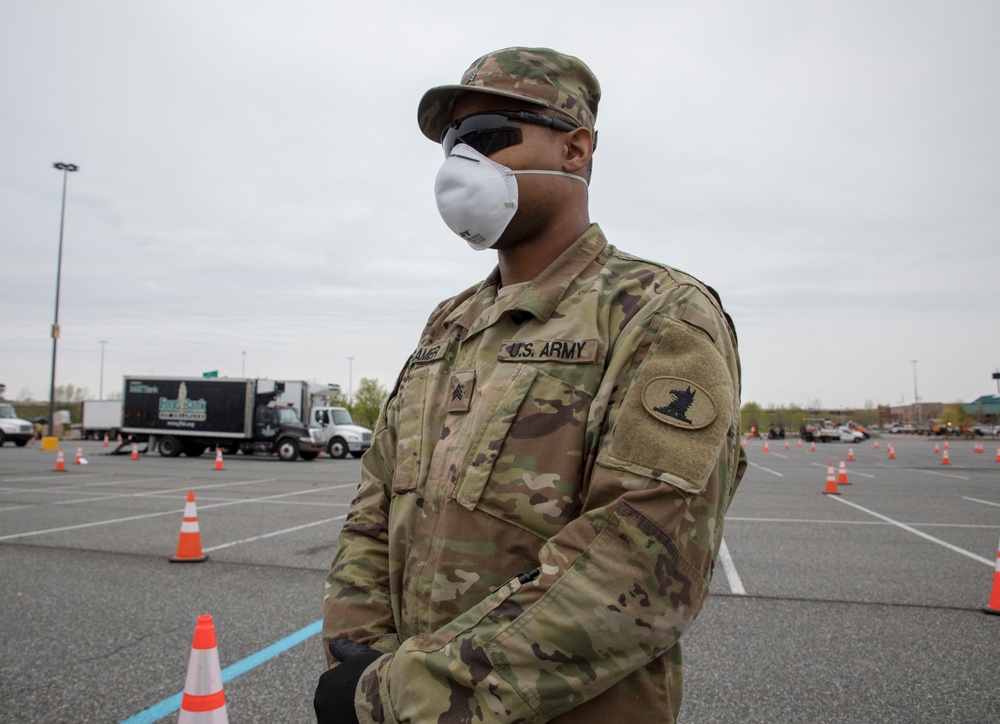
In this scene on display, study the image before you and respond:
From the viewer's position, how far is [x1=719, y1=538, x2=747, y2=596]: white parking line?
5.61 meters

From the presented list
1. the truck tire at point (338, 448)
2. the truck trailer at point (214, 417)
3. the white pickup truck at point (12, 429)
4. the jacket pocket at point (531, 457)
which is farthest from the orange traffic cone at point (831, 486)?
the white pickup truck at point (12, 429)

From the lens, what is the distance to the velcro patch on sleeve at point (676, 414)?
118cm

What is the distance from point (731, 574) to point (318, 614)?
368 cm

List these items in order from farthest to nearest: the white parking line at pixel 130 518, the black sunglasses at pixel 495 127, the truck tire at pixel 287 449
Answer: the truck tire at pixel 287 449, the white parking line at pixel 130 518, the black sunglasses at pixel 495 127

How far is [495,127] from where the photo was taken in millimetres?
1699

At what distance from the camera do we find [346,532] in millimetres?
1811

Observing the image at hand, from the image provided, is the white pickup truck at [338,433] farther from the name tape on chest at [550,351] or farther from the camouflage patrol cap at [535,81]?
the name tape on chest at [550,351]

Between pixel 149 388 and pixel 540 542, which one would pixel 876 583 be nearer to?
pixel 540 542

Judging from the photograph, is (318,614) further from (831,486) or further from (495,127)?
(831,486)

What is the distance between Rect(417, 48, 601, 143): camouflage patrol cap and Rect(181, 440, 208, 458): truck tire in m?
28.3

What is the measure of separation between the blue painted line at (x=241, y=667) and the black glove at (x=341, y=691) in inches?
79.8

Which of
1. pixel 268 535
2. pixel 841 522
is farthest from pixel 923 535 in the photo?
pixel 268 535

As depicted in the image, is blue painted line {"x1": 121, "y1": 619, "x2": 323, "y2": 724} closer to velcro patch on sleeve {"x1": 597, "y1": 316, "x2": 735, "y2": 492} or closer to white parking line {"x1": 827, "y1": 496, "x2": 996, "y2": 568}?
velcro patch on sleeve {"x1": 597, "y1": 316, "x2": 735, "y2": 492}

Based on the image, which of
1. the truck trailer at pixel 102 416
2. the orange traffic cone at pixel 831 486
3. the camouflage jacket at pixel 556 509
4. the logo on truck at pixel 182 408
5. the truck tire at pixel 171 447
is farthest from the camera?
the truck trailer at pixel 102 416
